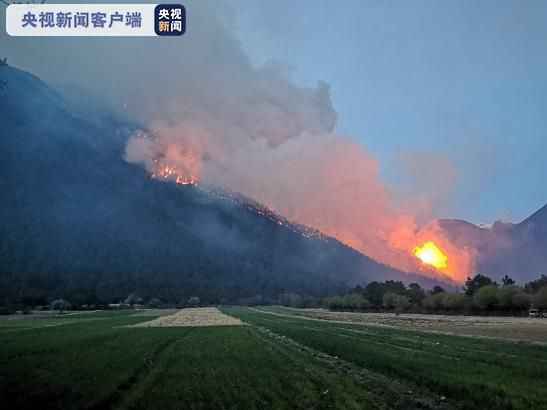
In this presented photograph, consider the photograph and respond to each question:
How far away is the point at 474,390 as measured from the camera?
699 inches

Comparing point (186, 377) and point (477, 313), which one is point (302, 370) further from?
point (477, 313)

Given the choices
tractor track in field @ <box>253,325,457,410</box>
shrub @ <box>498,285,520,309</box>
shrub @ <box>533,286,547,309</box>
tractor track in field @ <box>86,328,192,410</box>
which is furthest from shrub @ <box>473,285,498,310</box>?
tractor track in field @ <box>86,328,192,410</box>

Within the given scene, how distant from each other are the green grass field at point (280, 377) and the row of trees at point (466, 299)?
252 ft

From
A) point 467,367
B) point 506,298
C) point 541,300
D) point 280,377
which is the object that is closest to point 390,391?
point 280,377

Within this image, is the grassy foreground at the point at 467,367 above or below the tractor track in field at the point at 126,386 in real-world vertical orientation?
below

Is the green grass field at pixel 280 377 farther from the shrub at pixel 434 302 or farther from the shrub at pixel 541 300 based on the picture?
the shrub at pixel 434 302

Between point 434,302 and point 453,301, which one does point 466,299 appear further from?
point 434,302

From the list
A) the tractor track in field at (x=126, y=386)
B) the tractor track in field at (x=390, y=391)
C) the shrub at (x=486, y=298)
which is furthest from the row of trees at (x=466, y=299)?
the tractor track in field at (x=126, y=386)

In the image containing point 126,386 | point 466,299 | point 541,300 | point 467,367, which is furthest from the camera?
point 466,299

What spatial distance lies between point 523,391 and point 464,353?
13.0 meters

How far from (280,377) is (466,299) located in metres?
108

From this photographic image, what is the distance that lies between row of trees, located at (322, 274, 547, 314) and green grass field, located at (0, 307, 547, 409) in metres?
76.9

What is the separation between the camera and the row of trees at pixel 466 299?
337 feet

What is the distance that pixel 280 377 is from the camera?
2103 cm
